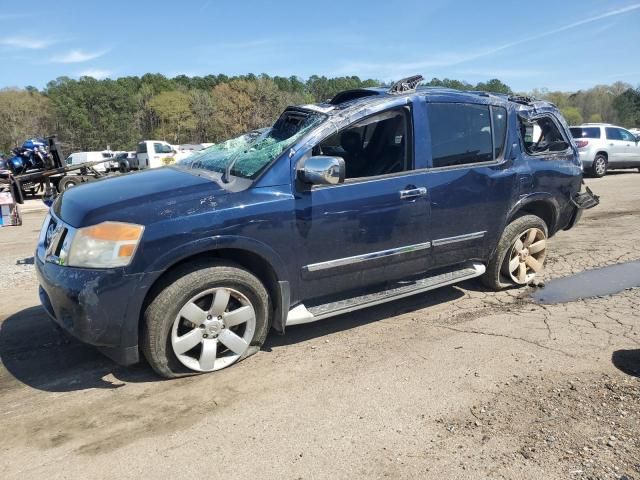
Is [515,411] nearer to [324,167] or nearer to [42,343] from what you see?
[324,167]

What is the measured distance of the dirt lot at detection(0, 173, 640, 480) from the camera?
101 inches

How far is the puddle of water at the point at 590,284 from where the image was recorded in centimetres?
502

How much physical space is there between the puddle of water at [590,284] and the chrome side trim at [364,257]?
1.57m

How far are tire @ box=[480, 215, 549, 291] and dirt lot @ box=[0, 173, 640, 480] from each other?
47cm

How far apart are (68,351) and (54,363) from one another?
18 cm

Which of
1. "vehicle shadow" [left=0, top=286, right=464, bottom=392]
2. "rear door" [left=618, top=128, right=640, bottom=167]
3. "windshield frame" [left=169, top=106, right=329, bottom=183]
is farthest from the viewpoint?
"rear door" [left=618, top=128, right=640, bottom=167]

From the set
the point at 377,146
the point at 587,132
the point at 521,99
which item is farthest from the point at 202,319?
the point at 587,132

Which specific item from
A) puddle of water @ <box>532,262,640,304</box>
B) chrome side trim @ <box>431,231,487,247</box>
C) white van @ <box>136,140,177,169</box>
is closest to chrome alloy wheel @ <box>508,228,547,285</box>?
puddle of water @ <box>532,262,640,304</box>

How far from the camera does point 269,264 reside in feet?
11.6

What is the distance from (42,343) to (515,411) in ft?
11.4

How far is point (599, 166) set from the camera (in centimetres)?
1762

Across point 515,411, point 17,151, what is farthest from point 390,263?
point 17,151

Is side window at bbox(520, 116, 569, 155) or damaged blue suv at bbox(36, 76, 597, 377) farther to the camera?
side window at bbox(520, 116, 569, 155)

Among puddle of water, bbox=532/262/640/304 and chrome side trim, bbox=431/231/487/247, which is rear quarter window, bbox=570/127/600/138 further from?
chrome side trim, bbox=431/231/487/247
